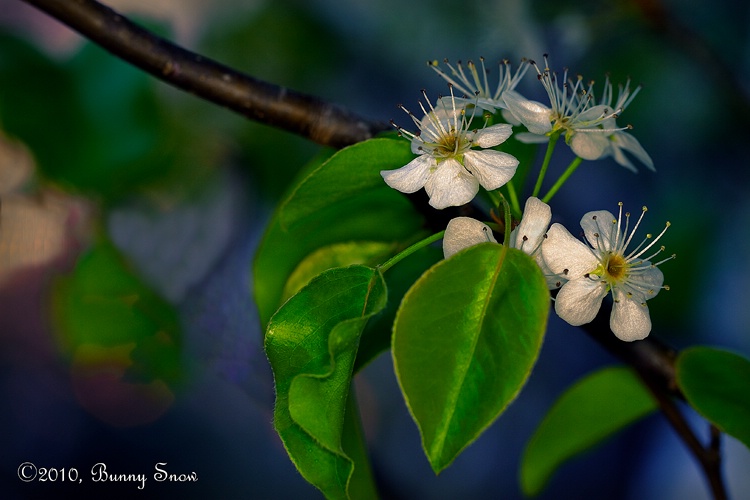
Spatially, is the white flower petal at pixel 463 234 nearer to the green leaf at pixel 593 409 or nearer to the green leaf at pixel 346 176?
the green leaf at pixel 346 176

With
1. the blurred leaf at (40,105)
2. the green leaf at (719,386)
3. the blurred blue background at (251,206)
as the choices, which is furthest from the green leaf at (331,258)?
the blurred leaf at (40,105)

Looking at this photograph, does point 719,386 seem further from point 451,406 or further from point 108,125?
point 108,125

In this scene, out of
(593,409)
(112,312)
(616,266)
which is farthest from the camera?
(112,312)

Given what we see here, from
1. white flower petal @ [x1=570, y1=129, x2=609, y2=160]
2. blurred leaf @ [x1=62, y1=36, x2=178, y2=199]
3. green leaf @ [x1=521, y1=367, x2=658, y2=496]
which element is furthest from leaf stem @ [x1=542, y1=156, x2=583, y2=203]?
blurred leaf @ [x1=62, y1=36, x2=178, y2=199]

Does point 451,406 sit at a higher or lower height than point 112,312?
higher

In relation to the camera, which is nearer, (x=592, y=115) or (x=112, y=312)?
(x=592, y=115)

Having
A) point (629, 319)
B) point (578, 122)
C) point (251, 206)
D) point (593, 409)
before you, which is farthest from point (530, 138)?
point (251, 206)

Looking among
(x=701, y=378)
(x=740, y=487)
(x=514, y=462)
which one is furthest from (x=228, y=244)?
(x=740, y=487)

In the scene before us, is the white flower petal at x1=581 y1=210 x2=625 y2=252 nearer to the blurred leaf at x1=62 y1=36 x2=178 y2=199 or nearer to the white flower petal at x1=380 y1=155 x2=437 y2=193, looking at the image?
the white flower petal at x1=380 y1=155 x2=437 y2=193
